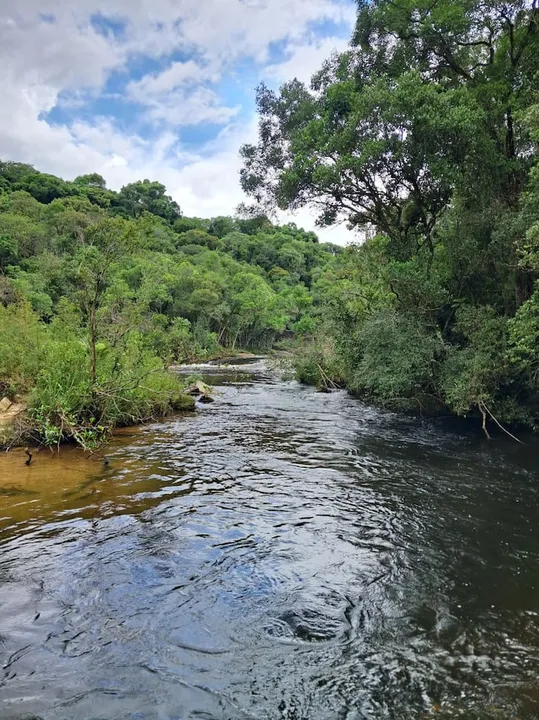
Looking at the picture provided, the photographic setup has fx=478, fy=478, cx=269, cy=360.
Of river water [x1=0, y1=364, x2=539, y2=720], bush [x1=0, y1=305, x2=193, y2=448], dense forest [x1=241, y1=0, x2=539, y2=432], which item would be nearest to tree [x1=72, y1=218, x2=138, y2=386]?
bush [x1=0, y1=305, x2=193, y2=448]

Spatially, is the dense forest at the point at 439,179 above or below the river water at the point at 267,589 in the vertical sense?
above

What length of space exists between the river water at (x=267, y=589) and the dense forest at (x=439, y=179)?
4.68 metres

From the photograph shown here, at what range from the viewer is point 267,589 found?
5.56 m

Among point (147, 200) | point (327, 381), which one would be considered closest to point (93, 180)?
point (147, 200)

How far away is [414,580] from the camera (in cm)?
575

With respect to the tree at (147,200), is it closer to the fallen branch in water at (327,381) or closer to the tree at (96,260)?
the fallen branch in water at (327,381)

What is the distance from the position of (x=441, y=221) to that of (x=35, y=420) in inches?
621

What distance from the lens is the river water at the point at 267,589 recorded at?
388cm

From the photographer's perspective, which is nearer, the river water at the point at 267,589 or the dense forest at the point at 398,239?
the river water at the point at 267,589

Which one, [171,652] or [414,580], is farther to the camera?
[414,580]

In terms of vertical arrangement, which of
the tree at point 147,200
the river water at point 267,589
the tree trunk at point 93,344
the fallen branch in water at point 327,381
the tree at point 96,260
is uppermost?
the tree at point 147,200

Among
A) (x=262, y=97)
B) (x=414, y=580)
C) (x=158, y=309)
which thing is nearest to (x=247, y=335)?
(x=158, y=309)

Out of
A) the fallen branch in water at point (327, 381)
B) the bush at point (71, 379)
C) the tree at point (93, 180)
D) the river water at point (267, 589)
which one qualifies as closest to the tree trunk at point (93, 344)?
the bush at point (71, 379)

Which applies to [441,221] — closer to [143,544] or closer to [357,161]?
[357,161]
